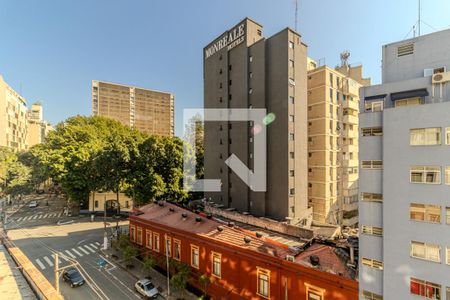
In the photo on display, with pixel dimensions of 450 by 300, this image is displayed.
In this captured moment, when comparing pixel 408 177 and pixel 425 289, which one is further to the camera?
pixel 408 177

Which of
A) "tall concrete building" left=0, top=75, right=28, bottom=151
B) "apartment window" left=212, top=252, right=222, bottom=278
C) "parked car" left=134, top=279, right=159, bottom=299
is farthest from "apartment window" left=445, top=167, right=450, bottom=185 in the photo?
"tall concrete building" left=0, top=75, right=28, bottom=151

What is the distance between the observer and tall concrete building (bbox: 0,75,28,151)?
251 feet

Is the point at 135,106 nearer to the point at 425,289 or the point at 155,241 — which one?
the point at 155,241

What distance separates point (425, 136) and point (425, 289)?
8.96 metres

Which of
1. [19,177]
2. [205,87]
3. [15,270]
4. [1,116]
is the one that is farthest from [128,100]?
[15,270]

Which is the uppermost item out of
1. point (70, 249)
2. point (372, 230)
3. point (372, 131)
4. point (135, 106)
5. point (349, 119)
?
point (135, 106)

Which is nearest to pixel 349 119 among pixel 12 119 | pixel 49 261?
pixel 49 261

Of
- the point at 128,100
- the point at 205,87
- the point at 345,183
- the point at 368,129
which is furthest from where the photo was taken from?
the point at 128,100

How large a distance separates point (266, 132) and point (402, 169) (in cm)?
2370

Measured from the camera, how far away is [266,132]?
37938mm

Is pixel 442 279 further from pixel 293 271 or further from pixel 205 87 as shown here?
pixel 205 87

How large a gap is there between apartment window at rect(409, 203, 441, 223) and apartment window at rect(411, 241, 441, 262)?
1.47 meters

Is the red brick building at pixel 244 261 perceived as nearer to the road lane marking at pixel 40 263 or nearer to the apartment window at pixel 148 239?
the apartment window at pixel 148 239

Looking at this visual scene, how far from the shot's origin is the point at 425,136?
14508 mm
